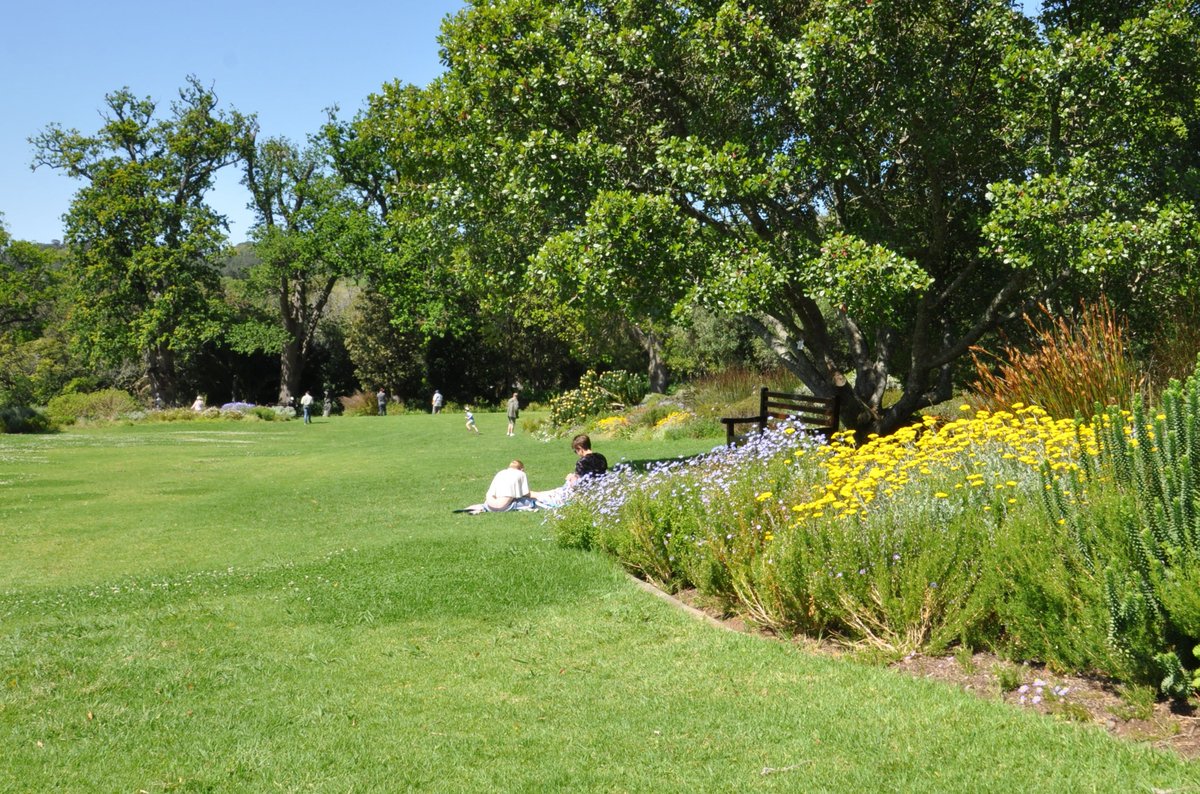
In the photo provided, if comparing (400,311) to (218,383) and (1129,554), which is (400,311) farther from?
(1129,554)

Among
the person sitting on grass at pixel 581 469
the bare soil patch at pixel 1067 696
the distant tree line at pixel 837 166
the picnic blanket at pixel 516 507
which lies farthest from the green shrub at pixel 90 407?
the bare soil patch at pixel 1067 696

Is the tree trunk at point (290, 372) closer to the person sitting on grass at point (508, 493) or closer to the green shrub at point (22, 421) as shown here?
the green shrub at point (22, 421)

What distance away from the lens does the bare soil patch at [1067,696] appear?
432 centimetres

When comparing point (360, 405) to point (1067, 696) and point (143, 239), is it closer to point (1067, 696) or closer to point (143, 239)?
point (143, 239)

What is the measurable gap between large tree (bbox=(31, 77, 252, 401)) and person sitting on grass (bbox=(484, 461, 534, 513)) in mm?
37011

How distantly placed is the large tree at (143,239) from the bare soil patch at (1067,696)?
45.7m

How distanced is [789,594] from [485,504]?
7.77m

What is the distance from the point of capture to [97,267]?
4584 cm

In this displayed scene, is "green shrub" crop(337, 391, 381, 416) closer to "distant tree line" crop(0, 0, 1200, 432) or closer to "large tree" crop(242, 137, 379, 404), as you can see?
"large tree" crop(242, 137, 379, 404)

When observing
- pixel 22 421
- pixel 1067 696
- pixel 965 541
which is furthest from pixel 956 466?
pixel 22 421

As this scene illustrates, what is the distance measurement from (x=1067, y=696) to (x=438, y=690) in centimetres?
339

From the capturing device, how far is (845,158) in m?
13.0

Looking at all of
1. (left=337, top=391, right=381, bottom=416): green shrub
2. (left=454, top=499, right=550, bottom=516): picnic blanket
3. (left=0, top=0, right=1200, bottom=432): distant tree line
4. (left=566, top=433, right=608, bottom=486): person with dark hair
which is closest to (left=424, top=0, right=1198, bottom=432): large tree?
(left=0, top=0, right=1200, bottom=432): distant tree line

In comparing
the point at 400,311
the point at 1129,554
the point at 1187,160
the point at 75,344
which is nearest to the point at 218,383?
the point at 75,344
